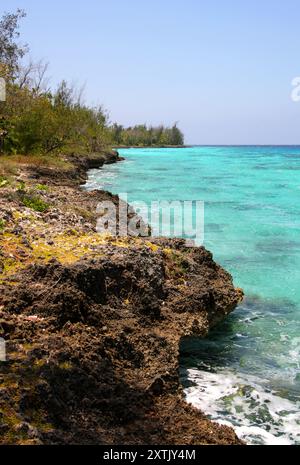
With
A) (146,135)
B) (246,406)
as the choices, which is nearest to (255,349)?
(246,406)

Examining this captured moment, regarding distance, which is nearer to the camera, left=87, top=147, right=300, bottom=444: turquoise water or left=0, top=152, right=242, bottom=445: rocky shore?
left=0, top=152, right=242, bottom=445: rocky shore

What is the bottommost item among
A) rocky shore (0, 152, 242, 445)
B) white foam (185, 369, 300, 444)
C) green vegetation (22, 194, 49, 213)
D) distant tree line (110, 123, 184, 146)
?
white foam (185, 369, 300, 444)

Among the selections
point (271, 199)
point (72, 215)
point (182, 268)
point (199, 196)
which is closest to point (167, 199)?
point (199, 196)

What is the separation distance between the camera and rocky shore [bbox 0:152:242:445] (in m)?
4.48

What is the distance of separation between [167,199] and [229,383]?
21432 mm

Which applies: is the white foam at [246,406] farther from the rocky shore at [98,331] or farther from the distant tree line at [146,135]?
the distant tree line at [146,135]

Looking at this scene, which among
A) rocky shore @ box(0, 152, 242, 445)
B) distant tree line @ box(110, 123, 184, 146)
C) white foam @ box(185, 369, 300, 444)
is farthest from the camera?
distant tree line @ box(110, 123, 184, 146)

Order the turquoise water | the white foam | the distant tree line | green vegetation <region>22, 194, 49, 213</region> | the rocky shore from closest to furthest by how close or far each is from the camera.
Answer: the rocky shore, the white foam, the turquoise water, green vegetation <region>22, 194, 49, 213</region>, the distant tree line

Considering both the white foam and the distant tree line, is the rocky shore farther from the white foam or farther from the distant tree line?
the distant tree line

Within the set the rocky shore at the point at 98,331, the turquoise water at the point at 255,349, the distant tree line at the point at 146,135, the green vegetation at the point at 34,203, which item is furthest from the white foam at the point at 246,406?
the distant tree line at the point at 146,135

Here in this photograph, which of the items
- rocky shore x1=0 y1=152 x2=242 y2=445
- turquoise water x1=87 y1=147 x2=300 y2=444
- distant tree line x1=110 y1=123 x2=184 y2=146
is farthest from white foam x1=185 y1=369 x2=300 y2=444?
distant tree line x1=110 y1=123 x2=184 y2=146

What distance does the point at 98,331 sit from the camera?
595cm
